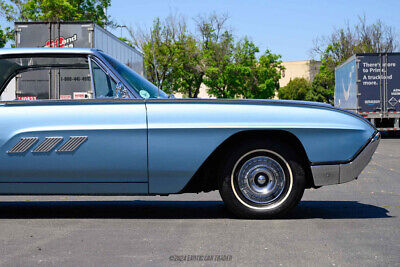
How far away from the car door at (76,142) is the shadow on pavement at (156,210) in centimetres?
63

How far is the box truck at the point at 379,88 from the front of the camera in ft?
80.0

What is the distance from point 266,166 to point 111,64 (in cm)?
186

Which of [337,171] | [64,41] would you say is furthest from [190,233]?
[64,41]

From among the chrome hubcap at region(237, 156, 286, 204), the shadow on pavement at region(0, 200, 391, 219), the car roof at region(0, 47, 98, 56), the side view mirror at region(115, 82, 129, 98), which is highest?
the car roof at region(0, 47, 98, 56)

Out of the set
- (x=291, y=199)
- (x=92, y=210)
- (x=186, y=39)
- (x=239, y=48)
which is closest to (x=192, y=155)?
(x=291, y=199)

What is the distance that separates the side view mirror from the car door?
129 millimetres

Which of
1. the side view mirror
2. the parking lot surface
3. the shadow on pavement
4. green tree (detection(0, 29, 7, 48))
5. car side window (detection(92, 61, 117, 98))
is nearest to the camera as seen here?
the parking lot surface

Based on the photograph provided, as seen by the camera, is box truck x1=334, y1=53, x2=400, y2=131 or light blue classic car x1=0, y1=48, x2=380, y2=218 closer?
light blue classic car x1=0, y1=48, x2=380, y2=218

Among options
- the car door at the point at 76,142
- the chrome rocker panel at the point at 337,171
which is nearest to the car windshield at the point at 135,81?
the car door at the point at 76,142

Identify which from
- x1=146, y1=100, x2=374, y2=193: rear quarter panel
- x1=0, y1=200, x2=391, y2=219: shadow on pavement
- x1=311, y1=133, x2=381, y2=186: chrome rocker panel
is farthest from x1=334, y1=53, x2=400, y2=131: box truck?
x1=146, y1=100, x2=374, y2=193: rear quarter panel

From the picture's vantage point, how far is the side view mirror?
5391 millimetres

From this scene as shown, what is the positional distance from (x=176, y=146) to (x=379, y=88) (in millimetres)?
21019

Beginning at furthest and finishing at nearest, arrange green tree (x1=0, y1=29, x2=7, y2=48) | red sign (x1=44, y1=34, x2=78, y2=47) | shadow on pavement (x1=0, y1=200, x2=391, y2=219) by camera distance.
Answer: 1. green tree (x1=0, y1=29, x2=7, y2=48)
2. red sign (x1=44, y1=34, x2=78, y2=47)
3. shadow on pavement (x1=0, y1=200, x2=391, y2=219)

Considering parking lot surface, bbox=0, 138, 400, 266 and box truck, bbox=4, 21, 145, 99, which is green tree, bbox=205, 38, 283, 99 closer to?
box truck, bbox=4, 21, 145, 99
